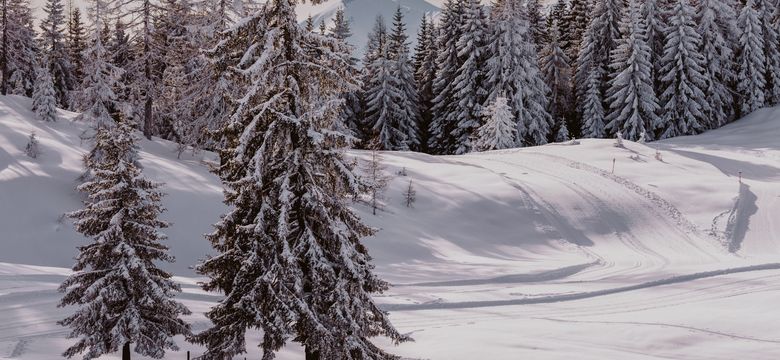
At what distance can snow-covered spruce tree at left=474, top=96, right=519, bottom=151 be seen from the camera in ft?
153

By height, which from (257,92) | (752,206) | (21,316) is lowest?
(21,316)

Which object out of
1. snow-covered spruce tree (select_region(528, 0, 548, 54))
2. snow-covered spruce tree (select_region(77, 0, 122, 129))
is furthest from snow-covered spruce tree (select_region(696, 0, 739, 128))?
snow-covered spruce tree (select_region(77, 0, 122, 129))

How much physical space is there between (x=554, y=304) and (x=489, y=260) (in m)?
6.12

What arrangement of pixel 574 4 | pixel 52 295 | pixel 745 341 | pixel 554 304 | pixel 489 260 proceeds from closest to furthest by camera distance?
pixel 745 341 < pixel 52 295 < pixel 554 304 < pixel 489 260 < pixel 574 4

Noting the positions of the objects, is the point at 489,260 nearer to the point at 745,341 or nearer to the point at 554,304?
the point at 554,304

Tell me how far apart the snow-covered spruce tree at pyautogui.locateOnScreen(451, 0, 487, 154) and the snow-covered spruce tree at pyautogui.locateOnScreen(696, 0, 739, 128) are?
58.4 feet

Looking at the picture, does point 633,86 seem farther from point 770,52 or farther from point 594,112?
point 770,52

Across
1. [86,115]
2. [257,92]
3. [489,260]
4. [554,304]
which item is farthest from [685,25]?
[257,92]

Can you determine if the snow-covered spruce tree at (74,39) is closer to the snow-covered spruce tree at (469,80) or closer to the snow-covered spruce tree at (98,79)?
the snow-covered spruce tree at (98,79)

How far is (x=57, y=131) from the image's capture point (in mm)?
30250

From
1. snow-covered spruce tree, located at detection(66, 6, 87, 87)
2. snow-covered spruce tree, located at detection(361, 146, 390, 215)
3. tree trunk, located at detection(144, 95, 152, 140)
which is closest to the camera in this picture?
snow-covered spruce tree, located at detection(361, 146, 390, 215)

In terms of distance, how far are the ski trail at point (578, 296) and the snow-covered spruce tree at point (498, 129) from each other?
25302mm

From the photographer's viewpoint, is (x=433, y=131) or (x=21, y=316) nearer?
(x=21, y=316)

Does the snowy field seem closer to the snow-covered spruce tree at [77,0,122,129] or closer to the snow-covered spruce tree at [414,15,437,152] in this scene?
the snow-covered spruce tree at [77,0,122,129]
